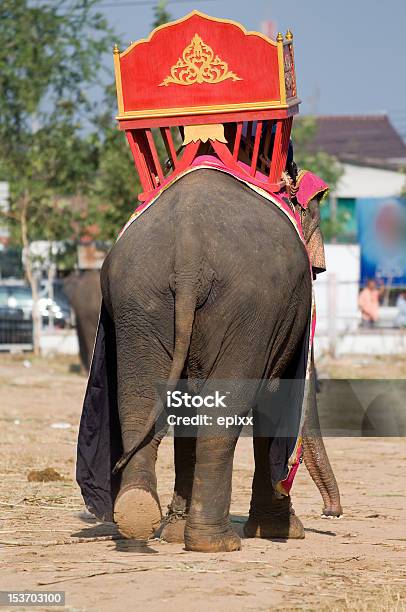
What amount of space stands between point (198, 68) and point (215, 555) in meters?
2.39

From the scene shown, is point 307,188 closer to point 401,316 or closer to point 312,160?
point 401,316

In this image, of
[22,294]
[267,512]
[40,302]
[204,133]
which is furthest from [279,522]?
[22,294]

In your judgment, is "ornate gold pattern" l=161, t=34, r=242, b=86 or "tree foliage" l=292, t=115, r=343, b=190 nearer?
"ornate gold pattern" l=161, t=34, r=242, b=86

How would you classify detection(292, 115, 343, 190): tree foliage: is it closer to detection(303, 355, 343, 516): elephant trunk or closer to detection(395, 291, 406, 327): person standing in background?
detection(395, 291, 406, 327): person standing in background

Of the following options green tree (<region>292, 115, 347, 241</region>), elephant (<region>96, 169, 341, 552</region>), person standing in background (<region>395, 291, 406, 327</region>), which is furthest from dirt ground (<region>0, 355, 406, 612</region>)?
green tree (<region>292, 115, 347, 241</region>)

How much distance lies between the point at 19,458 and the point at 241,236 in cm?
496

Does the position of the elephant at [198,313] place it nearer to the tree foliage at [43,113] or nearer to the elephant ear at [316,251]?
the elephant ear at [316,251]

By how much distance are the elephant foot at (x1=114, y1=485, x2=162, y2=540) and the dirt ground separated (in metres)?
0.18

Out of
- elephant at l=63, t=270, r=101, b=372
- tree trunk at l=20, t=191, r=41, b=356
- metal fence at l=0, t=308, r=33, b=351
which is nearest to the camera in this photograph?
elephant at l=63, t=270, r=101, b=372

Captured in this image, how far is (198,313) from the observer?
615cm

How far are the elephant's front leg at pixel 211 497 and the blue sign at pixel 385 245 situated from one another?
81.5 ft

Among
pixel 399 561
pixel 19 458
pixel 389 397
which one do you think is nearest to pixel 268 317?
pixel 399 561

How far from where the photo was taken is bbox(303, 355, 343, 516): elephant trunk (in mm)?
7430

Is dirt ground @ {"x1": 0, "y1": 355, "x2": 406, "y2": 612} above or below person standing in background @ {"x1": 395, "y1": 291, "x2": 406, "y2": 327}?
below
